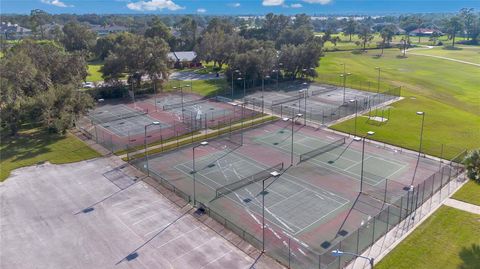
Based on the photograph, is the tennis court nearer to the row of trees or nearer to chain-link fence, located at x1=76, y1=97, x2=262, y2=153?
chain-link fence, located at x1=76, y1=97, x2=262, y2=153

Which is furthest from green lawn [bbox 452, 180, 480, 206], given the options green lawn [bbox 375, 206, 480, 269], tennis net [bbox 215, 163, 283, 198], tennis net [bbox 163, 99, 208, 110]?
tennis net [bbox 163, 99, 208, 110]

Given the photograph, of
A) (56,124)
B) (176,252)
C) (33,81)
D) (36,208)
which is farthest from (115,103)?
(176,252)

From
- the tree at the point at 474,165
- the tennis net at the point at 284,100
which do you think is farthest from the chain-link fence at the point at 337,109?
the tree at the point at 474,165

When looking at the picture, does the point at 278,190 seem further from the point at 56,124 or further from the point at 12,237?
the point at 56,124

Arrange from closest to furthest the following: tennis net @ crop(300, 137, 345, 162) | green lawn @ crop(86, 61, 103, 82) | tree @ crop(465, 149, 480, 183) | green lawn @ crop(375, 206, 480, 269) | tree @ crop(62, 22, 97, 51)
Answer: green lawn @ crop(375, 206, 480, 269), tree @ crop(465, 149, 480, 183), tennis net @ crop(300, 137, 345, 162), green lawn @ crop(86, 61, 103, 82), tree @ crop(62, 22, 97, 51)

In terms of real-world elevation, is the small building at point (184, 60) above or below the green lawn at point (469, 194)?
above

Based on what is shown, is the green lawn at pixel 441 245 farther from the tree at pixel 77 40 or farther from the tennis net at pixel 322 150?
the tree at pixel 77 40
